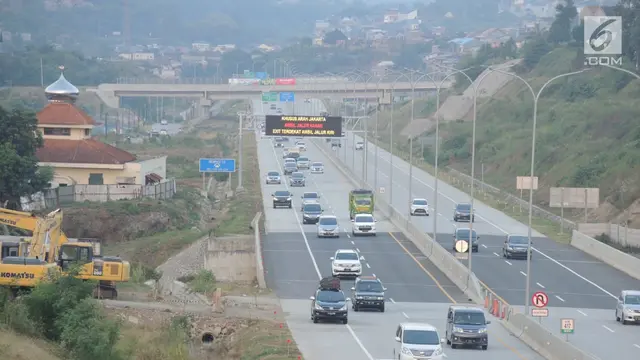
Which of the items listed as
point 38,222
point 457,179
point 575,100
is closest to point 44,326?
point 38,222

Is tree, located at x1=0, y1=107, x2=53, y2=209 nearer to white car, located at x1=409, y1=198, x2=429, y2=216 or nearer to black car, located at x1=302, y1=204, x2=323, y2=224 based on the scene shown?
black car, located at x1=302, y1=204, x2=323, y2=224

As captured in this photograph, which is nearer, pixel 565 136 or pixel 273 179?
pixel 273 179

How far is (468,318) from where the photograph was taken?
147ft

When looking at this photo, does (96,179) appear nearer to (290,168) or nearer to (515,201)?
(515,201)

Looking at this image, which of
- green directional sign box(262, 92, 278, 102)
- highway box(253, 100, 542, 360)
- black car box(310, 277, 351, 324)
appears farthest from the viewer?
green directional sign box(262, 92, 278, 102)

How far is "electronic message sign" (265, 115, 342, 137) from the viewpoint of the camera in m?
109

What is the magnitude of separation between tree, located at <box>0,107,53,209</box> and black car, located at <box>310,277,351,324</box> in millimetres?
31794

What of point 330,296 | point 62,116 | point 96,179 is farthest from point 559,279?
point 62,116

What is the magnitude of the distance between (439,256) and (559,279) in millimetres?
6642

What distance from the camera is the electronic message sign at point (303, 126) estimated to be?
109 metres

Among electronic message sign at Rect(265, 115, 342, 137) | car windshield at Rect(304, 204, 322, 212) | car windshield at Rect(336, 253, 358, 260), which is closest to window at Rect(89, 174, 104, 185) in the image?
car windshield at Rect(304, 204, 322, 212)

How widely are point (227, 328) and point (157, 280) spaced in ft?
57.0

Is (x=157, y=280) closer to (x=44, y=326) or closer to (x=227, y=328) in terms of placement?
(x=227, y=328)

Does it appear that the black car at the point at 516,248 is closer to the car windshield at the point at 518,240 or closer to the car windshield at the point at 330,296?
the car windshield at the point at 518,240
